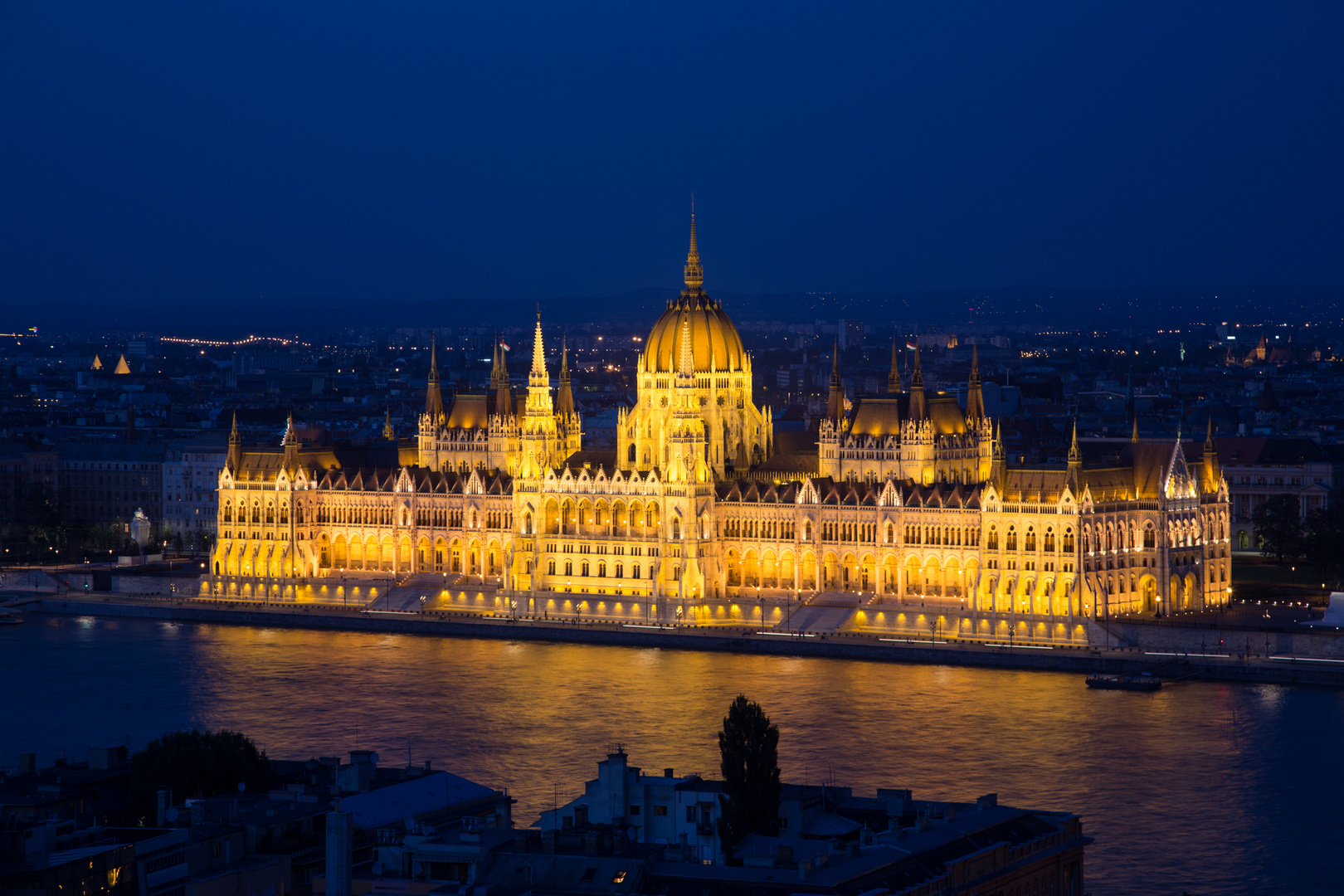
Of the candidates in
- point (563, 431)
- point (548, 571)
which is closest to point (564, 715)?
point (548, 571)

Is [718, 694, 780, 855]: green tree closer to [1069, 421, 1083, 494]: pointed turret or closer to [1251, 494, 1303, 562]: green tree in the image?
[1069, 421, 1083, 494]: pointed turret

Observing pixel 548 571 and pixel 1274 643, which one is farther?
pixel 548 571

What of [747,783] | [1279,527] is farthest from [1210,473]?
[747,783]

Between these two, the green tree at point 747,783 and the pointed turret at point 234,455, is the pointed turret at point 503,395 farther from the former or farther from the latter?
the green tree at point 747,783

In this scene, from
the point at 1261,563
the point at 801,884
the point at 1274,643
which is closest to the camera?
the point at 801,884

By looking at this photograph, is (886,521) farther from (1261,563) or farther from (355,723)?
(355,723)

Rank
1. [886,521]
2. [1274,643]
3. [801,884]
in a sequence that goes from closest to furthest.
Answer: [801,884] < [1274,643] < [886,521]
